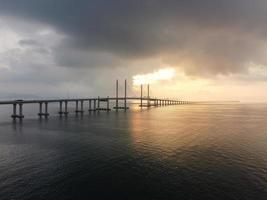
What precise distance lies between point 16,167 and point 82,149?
17.8 metres

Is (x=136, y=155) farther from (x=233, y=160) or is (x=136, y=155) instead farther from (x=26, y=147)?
(x=26, y=147)

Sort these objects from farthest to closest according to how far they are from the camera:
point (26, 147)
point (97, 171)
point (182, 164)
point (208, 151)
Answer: point (26, 147) < point (208, 151) < point (182, 164) < point (97, 171)

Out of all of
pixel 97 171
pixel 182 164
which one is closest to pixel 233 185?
pixel 182 164

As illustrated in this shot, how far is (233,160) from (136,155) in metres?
18.0

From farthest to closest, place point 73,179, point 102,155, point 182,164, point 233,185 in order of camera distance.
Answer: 1. point 102,155
2. point 182,164
3. point 73,179
4. point 233,185

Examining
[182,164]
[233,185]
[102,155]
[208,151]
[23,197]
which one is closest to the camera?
[23,197]

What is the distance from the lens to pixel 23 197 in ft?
102

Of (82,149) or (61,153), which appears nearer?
(61,153)

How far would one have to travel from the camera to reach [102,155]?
5300cm

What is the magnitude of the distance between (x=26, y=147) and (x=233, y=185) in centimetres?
4531

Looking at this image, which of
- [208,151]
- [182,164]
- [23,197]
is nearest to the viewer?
[23,197]

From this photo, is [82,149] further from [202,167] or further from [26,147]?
[202,167]

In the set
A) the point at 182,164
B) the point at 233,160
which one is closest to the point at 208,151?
the point at 233,160

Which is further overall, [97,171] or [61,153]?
[61,153]
